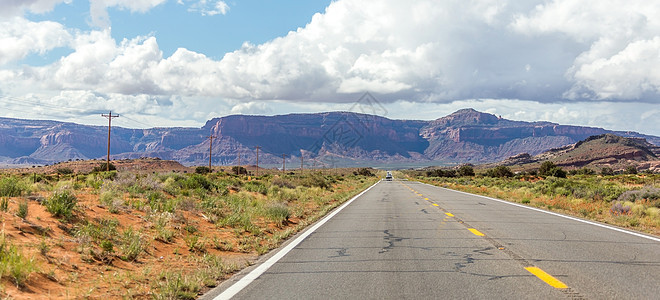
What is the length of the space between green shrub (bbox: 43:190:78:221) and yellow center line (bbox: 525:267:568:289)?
8.15 m

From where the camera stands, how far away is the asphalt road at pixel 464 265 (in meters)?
5.86

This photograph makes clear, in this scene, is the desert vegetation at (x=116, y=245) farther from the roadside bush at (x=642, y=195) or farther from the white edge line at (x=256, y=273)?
the roadside bush at (x=642, y=195)

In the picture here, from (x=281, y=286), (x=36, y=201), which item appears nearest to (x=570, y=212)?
(x=281, y=286)

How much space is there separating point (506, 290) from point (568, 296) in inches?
26.4

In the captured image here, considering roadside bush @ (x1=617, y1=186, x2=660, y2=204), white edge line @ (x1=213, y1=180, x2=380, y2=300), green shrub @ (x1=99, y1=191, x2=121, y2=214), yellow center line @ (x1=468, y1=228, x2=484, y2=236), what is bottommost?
white edge line @ (x1=213, y1=180, x2=380, y2=300)

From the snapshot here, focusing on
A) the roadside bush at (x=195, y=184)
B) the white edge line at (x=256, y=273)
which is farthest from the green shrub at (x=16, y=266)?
the roadside bush at (x=195, y=184)

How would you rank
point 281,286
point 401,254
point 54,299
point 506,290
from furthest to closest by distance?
point 401,254
point 281,286
point 506,290
point 54,299

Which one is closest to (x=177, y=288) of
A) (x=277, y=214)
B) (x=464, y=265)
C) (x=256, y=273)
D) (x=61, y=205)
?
(x=256, y=273)

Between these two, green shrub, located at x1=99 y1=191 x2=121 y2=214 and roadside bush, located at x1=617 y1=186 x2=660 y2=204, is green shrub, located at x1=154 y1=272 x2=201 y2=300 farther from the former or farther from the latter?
roadside bush, located at x1=617 y1=186 x2=660 y2=204

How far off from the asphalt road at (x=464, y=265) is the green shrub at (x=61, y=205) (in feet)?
14.1

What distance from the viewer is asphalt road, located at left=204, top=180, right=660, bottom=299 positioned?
19.2 ft

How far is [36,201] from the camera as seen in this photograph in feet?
33.7

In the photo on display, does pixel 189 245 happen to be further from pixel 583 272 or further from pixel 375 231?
pixel 583 272

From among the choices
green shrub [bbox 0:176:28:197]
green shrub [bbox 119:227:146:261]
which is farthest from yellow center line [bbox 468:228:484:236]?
green shrub [bbox 0:176:28:197]
